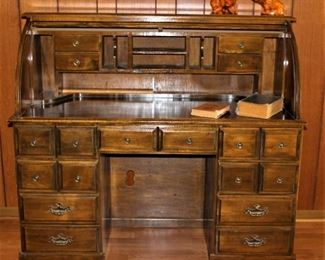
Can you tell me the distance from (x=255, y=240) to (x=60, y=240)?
105 centimetres

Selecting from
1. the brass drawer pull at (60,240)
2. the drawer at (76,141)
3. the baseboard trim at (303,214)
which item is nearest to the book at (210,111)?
the drawer at (76,141)

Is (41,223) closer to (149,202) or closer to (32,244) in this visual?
(32,244)

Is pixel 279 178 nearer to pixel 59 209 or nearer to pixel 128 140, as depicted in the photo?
pixel 128 140

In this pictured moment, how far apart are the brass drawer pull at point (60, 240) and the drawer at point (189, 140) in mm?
719

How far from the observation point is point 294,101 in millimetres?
2500

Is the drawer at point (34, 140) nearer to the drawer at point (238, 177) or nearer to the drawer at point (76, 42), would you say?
the drawer at point (76, 42)

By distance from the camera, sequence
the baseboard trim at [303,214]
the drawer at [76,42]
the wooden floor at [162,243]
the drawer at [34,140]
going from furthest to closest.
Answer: the baseboard trim at [303,214] < the wooden floor at [162,243] < the drawer at [76,42] < the drawer at [34,140]

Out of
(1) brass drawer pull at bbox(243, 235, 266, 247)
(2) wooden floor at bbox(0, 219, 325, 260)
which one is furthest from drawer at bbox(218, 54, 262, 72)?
(2) wooden floor at bbox(0, 219, 325, 260)

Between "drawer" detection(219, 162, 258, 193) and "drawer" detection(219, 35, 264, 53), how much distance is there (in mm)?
647

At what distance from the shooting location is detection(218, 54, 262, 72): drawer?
271 centimetres

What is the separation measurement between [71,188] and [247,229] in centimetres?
96

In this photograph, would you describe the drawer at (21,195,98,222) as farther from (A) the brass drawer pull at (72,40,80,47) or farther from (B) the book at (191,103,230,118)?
(A) the brass drawer pull at (72,40,80,47)

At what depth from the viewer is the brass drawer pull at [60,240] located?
8.61 ft

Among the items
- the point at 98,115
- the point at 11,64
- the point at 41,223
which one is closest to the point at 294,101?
the point at 98,115
